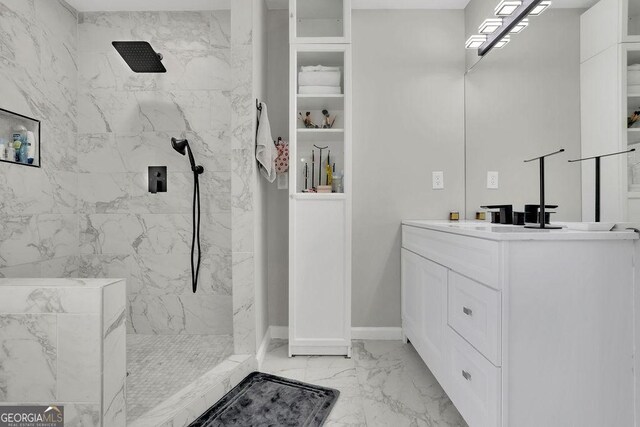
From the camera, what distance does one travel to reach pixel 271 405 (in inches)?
63.4

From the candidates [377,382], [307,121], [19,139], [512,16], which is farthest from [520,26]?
[19,139]

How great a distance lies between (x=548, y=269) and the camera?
1077 millimetres

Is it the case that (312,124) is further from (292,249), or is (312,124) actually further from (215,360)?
(215,360)

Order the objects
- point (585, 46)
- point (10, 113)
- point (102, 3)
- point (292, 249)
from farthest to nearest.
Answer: point (102, 3) → point (292, 249) → point (10, 113) → point (585, 46)

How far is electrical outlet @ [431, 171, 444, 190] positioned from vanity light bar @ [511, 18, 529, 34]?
0.99m

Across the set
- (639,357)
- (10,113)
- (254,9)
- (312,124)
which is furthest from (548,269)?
(10,113)

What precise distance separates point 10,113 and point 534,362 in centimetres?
292

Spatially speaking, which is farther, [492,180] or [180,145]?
[180,145]

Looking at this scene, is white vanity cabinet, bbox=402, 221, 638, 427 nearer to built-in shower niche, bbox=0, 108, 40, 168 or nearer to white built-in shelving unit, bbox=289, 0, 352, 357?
white built-in shelving unit, bbox=289, 0, 352, 357

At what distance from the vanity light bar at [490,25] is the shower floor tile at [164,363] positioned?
2.61 meters

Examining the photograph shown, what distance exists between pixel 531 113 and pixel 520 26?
510 millimetres

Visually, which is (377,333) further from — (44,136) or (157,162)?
(44,136)

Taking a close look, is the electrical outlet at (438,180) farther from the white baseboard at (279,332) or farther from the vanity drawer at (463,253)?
the white baseboard at (279,332)

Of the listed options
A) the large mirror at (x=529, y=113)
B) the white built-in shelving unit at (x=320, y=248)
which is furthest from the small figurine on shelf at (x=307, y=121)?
the large mirror at (x=529, y=113)
